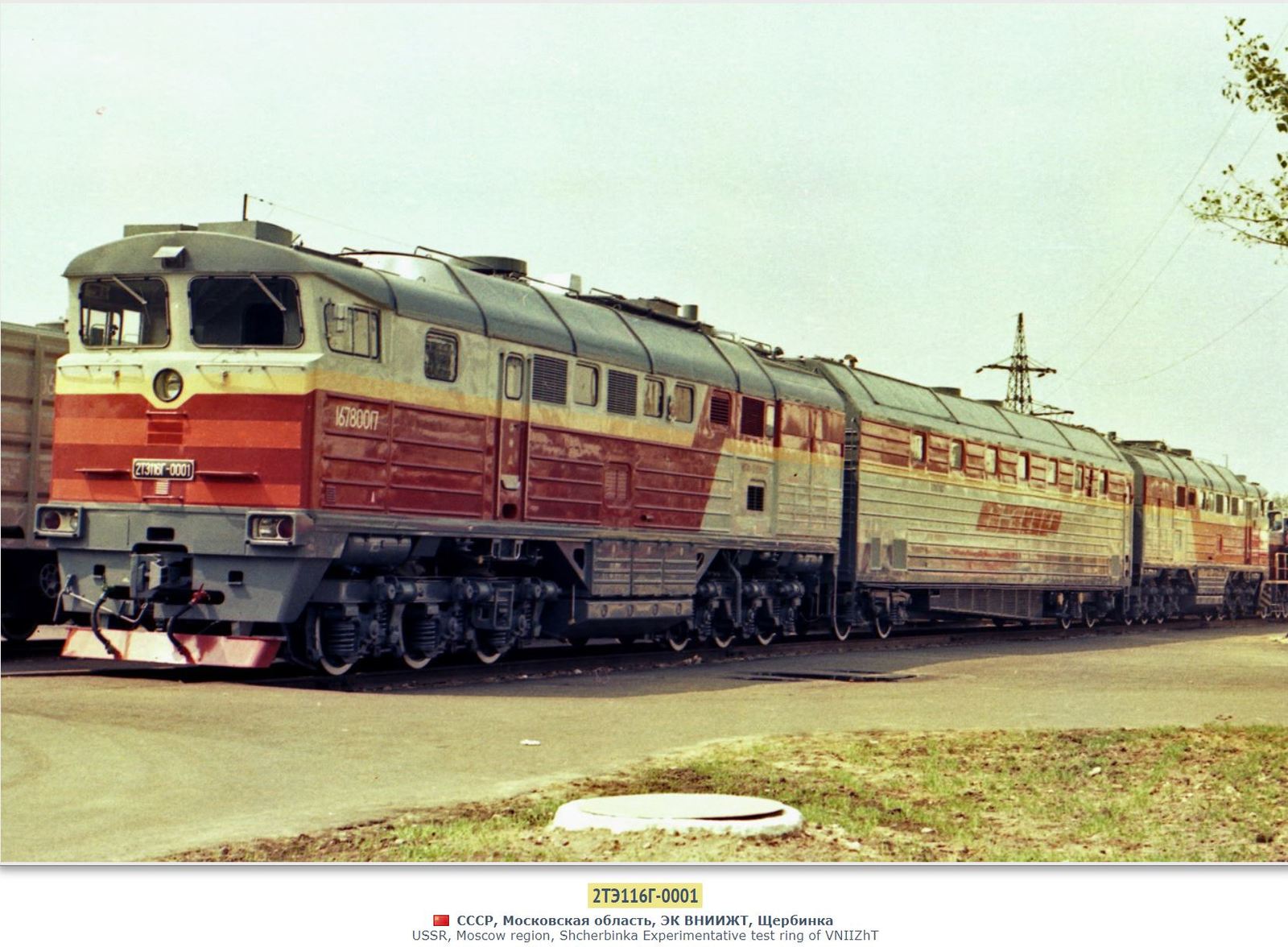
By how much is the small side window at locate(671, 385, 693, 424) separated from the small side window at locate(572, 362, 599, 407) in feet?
6.72

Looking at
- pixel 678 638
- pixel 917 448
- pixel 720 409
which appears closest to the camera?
pixel 720 409

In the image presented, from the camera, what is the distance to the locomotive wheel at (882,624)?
30047 mm

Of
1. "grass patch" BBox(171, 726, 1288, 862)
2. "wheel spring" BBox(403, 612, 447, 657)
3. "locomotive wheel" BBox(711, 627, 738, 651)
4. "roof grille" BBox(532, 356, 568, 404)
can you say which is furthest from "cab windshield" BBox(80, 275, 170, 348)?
"locomotive wheel" BBox(711, 627, 738, 651)

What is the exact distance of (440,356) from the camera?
17828mm

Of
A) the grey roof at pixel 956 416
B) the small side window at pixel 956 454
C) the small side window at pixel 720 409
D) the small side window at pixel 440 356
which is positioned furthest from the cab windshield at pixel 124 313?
the small side window at pixel 956 454

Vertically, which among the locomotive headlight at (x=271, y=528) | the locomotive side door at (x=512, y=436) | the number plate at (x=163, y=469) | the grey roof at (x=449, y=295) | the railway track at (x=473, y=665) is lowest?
the railway track at (x=473, y=665)

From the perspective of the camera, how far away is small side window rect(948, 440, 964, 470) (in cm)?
3192

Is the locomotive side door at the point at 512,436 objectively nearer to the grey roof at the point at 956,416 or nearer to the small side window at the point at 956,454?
the grey roof at the point at 956,416

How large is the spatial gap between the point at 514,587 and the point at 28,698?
680 centimetres

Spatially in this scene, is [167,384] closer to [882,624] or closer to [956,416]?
[882,624]

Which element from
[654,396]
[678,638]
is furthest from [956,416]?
[654,396]

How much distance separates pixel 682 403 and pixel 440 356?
18.2 ft

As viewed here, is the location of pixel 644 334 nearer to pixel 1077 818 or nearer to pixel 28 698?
pixel 28 698

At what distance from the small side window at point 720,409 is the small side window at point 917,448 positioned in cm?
736
